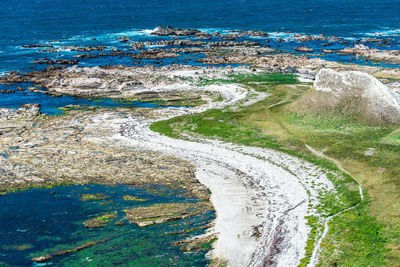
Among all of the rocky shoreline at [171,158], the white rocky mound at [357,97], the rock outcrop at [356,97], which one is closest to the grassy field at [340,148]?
the rock outcrop at [356,97]

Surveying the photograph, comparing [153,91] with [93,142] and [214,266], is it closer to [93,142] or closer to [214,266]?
[93,142]

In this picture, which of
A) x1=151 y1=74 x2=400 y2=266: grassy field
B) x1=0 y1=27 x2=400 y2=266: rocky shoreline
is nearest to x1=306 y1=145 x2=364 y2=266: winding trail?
x1=151 y1=74 x2=400 y2=266: grassy field

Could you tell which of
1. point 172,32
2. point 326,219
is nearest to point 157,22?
point 172,32

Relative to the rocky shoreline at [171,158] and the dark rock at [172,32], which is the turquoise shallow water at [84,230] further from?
the dark rock at [172,32]

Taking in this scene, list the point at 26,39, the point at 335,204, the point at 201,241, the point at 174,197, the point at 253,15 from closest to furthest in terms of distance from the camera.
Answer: the point at 201,241 → the point at 335,204 → the point at 174,197 → the point at 26,39 → the point at 253,15

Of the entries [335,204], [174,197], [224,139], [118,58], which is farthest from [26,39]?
[335,204]

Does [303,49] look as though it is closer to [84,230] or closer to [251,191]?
[251,191]

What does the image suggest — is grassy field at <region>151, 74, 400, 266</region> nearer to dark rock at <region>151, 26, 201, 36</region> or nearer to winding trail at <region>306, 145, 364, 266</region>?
winding trail at <region>306, 145, 364, 266</region>
